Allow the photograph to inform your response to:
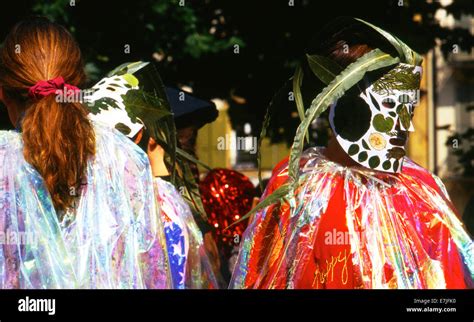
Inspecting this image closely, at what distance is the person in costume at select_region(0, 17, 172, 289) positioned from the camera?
2512 mm

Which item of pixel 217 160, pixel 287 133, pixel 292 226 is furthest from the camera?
pixel 217 160

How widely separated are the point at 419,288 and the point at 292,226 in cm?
41

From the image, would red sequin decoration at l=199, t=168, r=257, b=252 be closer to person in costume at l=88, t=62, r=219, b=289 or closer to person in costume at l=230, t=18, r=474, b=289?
person in costume at l=88, t=62, r=219, b=289

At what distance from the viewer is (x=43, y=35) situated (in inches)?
105

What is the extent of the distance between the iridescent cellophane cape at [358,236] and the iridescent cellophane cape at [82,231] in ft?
1.39

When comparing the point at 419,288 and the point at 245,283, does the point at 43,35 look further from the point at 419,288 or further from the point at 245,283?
the point at 419,288

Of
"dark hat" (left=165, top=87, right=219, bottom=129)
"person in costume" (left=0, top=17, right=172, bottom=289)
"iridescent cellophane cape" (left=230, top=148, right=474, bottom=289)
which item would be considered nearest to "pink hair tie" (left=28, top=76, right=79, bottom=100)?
"person in costume" (left=0, top=17, right=172, bottom=289)

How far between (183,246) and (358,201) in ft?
2.15

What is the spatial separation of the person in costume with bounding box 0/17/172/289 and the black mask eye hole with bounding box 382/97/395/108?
29.3 inches

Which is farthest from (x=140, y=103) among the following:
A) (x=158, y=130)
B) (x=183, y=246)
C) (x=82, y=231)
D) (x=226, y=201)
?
(x=226, y=201)

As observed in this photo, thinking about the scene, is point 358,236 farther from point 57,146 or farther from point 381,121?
point 57,146

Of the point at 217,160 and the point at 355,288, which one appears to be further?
the point at 217,160

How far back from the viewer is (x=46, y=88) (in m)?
2.61
